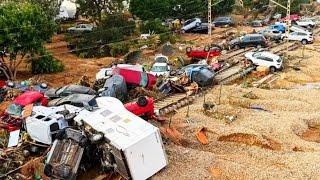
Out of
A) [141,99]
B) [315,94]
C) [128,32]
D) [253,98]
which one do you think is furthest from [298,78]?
[128,32]

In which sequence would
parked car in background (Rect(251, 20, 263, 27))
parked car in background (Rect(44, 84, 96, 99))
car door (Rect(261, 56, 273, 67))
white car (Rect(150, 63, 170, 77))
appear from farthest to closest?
1. parked car in background (Rect(251, 20, 263, 27))
2. car door (Rect(261, 56, 273, 67))
3. white car (Rect(150, 63, 170, 77))
4. parked car in background (Rect(44, 84, 96, 99))

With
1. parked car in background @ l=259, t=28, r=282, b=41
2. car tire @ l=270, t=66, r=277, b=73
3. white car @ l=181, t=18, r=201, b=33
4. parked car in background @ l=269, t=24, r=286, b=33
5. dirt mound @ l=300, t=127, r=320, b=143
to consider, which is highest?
white car @ l=181, t=18, r=201, b=33

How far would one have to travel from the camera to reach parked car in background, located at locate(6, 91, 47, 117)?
2462 centimetres

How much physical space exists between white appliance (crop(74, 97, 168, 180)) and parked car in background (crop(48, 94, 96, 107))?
401cm

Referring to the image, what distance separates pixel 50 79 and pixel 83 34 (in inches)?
468

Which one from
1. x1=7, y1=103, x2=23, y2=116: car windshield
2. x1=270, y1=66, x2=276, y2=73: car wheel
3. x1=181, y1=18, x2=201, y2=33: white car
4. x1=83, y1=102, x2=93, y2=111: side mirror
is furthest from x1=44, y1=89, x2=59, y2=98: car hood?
x1=181, y1=18, x2=201, y2=33: white car

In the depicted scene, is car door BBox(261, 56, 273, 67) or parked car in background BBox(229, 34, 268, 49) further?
parked car in background BBox(229, 34, 268, 49)

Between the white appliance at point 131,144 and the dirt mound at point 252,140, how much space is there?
4670 mm

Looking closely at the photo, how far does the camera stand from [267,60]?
36812mm

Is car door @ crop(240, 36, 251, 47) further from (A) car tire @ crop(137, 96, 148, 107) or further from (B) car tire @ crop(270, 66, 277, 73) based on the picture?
(A) car tire @ crop(137, 96, 148, 107)

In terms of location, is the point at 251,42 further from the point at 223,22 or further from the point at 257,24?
the point at 257,24

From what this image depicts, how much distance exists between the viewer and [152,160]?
19.0 meters

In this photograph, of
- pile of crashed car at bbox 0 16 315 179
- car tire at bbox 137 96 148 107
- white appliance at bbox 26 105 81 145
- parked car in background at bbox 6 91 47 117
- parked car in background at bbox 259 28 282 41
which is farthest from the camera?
parked car in background at bbox 259 28 282 41

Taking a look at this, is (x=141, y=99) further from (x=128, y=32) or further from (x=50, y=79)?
(x=128, y=32)
